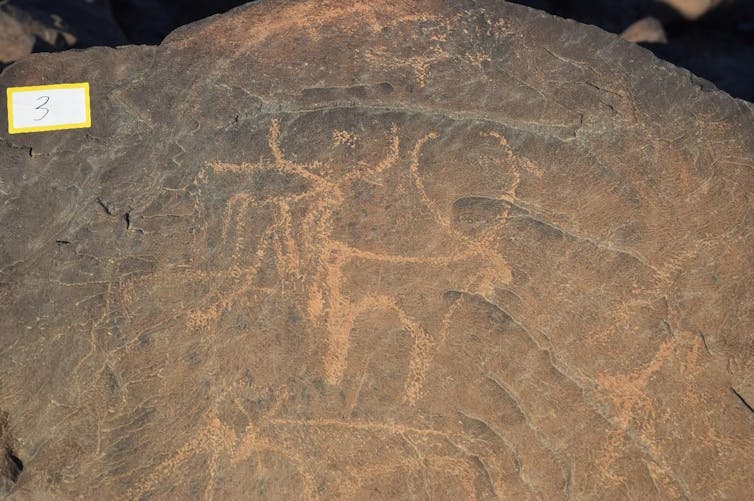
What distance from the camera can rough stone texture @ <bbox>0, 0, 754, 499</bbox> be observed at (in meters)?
1.66

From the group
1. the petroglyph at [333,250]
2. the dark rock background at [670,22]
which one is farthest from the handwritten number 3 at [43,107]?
the dark rock background at [670,22]

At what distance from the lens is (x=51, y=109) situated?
1772 mm

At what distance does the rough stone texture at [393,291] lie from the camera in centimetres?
166

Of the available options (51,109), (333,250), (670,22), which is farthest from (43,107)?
(670,22)

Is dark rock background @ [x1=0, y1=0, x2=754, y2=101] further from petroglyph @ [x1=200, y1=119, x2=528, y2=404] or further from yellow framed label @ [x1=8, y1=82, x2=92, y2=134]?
petroglyph @ [x1=200, y1=119, x2=528, y2=404]

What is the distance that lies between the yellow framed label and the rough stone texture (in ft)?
0.20

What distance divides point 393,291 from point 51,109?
2.85 feet

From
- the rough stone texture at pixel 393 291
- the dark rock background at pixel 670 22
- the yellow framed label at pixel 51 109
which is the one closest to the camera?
the rough stone texture at pixel 393 291

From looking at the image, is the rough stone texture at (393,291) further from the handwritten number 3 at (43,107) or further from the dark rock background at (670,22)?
the dark rock background at (670,22)

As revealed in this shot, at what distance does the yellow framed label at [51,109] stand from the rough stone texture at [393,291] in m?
0.06

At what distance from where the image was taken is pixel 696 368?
5.42 feet

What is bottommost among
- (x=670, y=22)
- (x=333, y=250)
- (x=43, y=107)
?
(x=670, y=22)

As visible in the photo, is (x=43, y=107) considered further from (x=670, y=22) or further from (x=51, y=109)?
(x=670, y=22)

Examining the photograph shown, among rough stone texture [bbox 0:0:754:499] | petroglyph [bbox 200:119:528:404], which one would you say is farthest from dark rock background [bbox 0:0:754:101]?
petroglyph [bbox 200:119:528:404]
